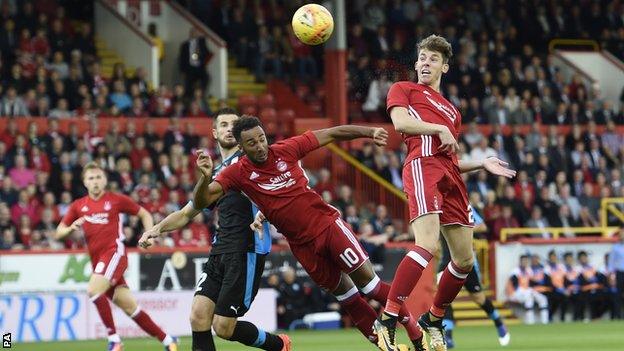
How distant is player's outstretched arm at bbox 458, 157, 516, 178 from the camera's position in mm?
10672

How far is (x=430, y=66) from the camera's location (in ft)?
36.3

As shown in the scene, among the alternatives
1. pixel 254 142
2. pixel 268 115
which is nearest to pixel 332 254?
pixel 254 142

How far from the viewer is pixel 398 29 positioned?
31906mm

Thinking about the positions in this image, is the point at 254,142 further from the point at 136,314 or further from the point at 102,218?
the point at 102,218

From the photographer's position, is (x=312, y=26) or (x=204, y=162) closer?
(x=204, y=162)

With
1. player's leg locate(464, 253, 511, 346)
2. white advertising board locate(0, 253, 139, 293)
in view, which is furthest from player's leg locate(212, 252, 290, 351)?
white advertising board locate(0, 253, 139, 293)

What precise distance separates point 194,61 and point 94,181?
12676mm

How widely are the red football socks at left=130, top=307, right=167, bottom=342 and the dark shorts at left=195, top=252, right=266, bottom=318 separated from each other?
3288 mm

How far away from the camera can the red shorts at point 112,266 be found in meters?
15.6

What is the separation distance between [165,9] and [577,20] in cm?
1138

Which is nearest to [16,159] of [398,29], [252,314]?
[252,314]

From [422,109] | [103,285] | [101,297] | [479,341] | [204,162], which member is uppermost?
[422,109]

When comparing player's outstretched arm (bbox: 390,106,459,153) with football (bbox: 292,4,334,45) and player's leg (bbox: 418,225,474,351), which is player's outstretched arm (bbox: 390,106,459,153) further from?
football (bbox: 292,4,334,45)

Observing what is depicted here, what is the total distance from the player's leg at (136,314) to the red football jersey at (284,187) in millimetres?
4080
